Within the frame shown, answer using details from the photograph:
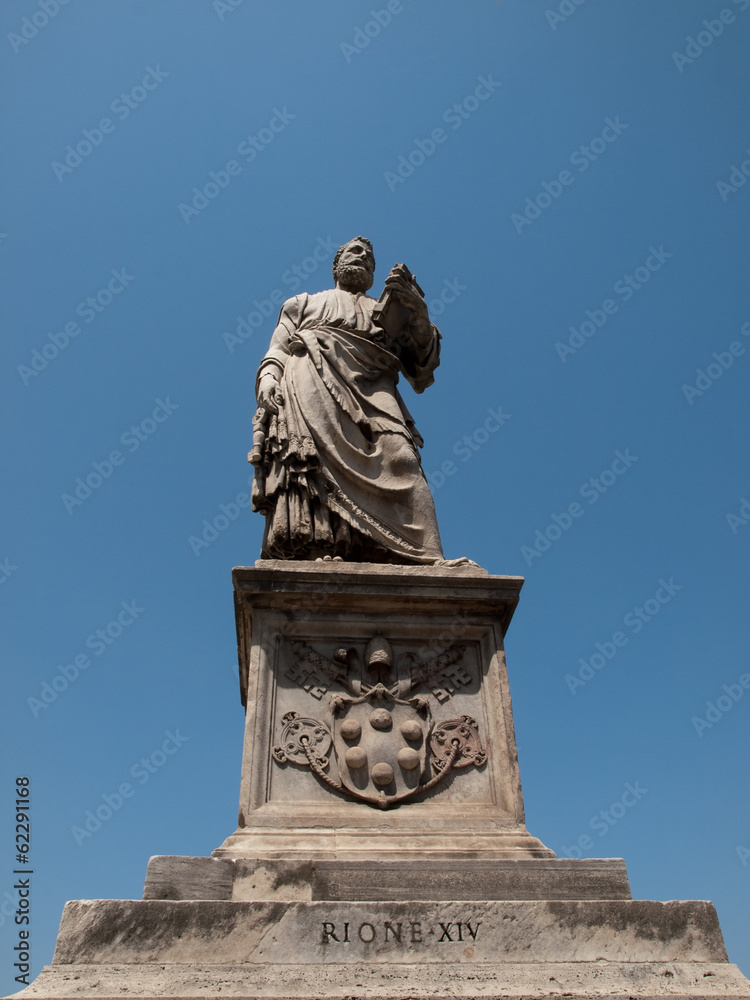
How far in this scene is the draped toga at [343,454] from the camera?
630cm

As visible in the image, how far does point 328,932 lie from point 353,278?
624cm

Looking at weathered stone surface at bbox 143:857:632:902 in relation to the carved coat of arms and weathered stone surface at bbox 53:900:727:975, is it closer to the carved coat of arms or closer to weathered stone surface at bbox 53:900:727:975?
weathered stone surface at bbox 53:900:727:975

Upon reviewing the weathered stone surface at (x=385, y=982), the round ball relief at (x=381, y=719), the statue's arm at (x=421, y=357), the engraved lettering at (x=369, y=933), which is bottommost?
the weathered stone surface at (x=385, y=982)

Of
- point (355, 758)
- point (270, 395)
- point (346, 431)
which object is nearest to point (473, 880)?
point (355, 758)

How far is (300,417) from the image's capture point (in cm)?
676

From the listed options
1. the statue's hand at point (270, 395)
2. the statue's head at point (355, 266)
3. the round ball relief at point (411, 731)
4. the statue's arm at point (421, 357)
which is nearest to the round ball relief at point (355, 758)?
the round ball relief at point (411, 731)

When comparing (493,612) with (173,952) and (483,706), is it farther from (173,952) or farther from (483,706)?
(173,952)

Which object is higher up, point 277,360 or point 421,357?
point 421,357

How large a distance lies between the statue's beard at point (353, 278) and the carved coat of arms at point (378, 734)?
4.24m

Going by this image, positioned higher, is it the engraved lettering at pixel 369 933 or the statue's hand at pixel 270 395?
the statue's hand at pixel 270 395

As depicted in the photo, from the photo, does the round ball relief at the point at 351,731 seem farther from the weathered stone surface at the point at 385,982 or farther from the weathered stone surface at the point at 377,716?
the weathered stone surface at the point at 385,982

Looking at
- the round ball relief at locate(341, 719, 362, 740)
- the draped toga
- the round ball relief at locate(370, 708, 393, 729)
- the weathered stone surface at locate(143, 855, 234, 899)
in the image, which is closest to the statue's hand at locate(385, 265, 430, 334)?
the draped toga

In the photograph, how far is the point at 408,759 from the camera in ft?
16.8

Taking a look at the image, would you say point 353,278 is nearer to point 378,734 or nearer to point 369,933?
point 378,734
